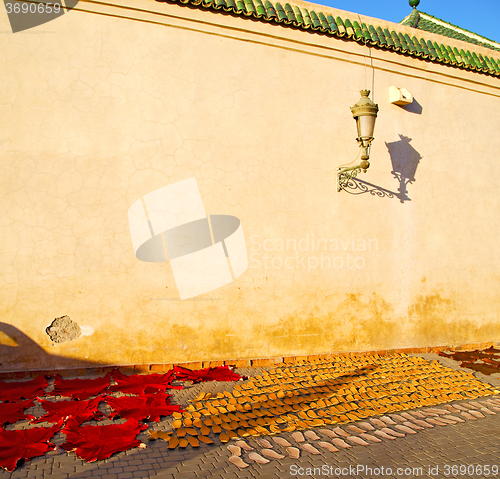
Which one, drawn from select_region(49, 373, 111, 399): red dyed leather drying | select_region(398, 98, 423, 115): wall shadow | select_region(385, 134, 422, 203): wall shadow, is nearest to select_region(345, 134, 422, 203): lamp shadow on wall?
select_region(385, 134, 422, 203): wall shadow

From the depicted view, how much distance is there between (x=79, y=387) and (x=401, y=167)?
5680 millimetres

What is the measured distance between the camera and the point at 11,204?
16.5ft

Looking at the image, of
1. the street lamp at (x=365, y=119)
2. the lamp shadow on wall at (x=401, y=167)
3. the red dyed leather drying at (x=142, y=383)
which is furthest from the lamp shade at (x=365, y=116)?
the red dyed leather drying at (x=142, y=383)

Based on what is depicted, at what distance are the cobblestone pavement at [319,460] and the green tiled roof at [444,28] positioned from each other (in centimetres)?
930

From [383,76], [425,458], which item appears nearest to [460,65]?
[383,76]

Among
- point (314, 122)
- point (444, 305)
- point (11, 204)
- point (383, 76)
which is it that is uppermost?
point (383, 76)

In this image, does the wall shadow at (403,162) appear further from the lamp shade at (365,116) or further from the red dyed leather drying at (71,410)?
the red dyed leather drying at (71,410)

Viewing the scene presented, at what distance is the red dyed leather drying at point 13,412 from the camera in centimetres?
371

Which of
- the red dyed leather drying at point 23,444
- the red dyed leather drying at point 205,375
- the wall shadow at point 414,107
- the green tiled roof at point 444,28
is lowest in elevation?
the red dyed leather drying at point 205,375

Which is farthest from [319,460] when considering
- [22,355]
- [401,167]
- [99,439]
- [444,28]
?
[444,28]

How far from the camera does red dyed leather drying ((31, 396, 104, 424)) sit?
3.79m

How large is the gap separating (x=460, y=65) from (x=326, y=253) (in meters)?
4.31

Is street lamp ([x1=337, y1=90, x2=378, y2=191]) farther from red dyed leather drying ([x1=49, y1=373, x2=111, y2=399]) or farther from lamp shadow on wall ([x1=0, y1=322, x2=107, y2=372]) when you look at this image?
lamp shadow on wall ([x1=0, y1=322, x2=107, y2=372])

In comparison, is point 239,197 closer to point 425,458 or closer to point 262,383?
point 262,383
